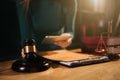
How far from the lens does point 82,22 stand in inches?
51.9

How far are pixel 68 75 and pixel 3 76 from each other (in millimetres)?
233

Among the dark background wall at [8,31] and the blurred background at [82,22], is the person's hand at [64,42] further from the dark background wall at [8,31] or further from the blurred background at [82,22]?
the dark background wall at [8,31]

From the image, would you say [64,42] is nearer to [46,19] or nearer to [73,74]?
[46,19]

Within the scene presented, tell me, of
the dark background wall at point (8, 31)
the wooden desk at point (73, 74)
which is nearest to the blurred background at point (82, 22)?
the dark background wall at point (8, 31)

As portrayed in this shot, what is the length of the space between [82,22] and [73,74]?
2.29 feet

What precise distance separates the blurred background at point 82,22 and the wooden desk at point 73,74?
18 centimetres

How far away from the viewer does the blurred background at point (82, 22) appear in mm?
928

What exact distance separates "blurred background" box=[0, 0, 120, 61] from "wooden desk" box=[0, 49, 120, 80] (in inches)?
7.3

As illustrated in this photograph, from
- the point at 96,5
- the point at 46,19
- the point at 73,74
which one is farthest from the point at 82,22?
the point at 73,74

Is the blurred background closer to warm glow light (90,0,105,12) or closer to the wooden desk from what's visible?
warm glow light (90,0,105,12)

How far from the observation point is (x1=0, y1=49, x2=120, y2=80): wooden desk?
64 cm

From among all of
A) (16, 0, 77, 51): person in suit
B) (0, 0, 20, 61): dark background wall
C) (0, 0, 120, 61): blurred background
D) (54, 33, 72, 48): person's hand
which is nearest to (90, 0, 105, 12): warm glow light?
(0, 0, 120, 61): blurred background

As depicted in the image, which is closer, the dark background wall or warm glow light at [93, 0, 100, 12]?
the dark background wall

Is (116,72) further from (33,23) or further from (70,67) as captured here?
(33,23)
